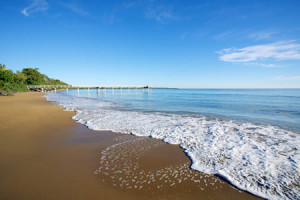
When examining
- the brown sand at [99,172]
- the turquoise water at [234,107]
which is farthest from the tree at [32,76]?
the brown sand at [99,172]

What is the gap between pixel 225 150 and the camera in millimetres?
5184

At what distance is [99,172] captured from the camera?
3.71m

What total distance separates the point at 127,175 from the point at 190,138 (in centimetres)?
370

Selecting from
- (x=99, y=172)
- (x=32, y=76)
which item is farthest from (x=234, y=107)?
(x=32, y=76)

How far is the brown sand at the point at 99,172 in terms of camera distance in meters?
2.98

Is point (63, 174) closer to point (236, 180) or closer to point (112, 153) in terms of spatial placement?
point (112, 153)

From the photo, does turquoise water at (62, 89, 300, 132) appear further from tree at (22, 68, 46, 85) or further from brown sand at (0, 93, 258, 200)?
tree at (22, 68, 46, 85)

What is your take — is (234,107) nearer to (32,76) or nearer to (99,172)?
(99,172)

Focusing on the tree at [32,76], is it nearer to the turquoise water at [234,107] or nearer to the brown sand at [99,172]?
the turquoise water at [234,107]

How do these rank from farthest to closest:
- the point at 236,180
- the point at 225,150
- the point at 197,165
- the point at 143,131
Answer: the point at 143,131
the point at 225,150
the point at 197,165
the point at 236,180

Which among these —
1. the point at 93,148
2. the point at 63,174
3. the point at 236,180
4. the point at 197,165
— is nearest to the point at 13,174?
the point at 63,174

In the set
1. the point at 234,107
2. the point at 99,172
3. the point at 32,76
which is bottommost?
the point at 99,172

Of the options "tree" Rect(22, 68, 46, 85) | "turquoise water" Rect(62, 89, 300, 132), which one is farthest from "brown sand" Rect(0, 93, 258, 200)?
"tree" Rect(22, 68, 46, 85)

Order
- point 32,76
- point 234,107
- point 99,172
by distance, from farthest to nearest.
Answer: point 32,76, point 234,107, point 99,172
